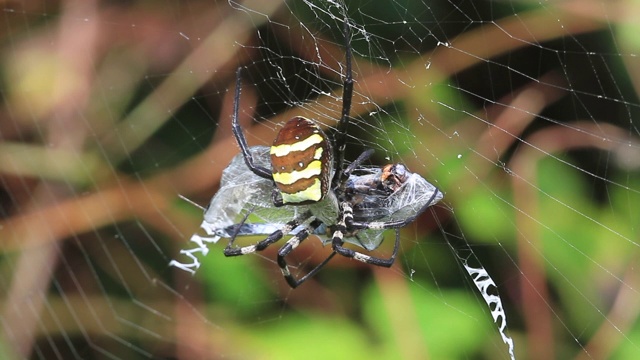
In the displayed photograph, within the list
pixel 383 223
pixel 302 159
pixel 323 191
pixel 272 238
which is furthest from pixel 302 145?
pixel 272 238

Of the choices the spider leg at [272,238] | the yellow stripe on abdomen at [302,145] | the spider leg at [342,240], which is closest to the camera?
the yellow stripe on abdomen at [302,145]

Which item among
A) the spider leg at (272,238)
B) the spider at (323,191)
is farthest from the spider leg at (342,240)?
the spider leg at (272,238)

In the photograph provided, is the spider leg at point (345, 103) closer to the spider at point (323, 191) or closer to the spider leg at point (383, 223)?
the spider at point (323, 191)

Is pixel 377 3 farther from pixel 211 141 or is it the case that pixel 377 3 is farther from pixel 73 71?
pixel 73 71

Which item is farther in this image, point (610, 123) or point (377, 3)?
point (377, 3)

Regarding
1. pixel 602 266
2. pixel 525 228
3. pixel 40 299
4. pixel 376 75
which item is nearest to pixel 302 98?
pixel 376 75

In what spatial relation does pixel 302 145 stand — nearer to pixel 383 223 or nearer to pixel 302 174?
pixel 302 174

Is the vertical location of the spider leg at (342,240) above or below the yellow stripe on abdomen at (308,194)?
below

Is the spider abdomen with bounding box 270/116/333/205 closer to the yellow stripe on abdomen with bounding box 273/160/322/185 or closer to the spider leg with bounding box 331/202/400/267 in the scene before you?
the yellow stripe on abdomen with bounding box 273/160/322/185

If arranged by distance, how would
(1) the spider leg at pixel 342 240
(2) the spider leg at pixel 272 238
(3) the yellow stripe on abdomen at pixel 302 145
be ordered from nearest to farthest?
(3) the yellow stripe on abdomen at pixel 302 145 → (1) the spider leg at pixel 342 240 → (2) the spider leg at pixel 272 238
